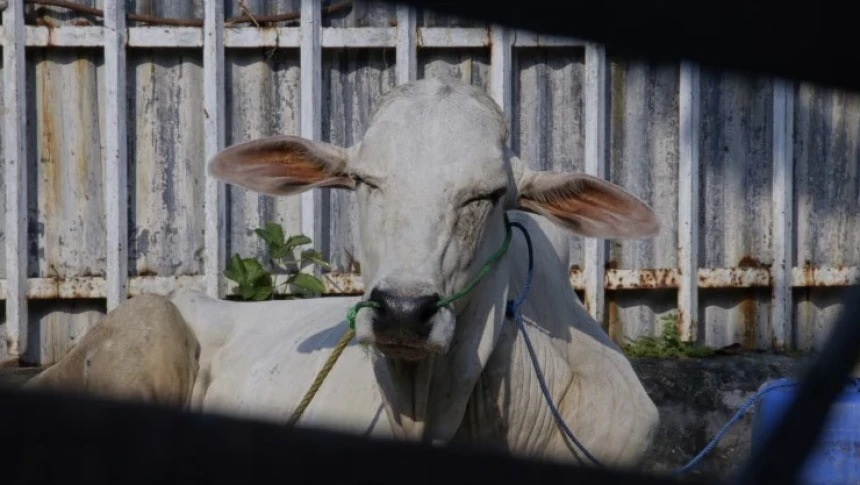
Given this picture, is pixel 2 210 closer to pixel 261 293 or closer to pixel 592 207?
pixel 261 293

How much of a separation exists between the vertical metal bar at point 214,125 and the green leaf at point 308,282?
1.33ft

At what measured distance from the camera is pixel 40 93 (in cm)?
625

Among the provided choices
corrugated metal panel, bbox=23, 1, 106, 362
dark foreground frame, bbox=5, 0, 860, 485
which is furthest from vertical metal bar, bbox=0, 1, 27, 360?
dark foreground frame, bbox=5, 0, 860, 485

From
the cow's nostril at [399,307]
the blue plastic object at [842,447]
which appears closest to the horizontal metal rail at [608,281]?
the blue plastic object at [842,447]

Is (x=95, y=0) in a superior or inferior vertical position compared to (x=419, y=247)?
superior

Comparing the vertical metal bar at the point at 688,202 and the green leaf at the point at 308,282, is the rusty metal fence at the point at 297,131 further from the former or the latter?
the green leaf at the point at 308,282

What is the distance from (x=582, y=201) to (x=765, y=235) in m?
3.49

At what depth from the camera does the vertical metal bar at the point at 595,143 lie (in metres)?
6.41

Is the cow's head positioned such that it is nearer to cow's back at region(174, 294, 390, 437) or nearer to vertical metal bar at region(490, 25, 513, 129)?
cow's back at region(174, 294, 390, 437)

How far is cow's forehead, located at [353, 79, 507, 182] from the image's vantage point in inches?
126

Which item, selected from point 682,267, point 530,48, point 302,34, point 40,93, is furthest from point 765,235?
point 40,93

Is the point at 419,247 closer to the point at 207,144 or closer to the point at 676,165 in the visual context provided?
the point at 207,144

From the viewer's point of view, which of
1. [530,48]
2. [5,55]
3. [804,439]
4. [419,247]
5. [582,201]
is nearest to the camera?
[804,439]

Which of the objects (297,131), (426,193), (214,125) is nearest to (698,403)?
(297,131)
